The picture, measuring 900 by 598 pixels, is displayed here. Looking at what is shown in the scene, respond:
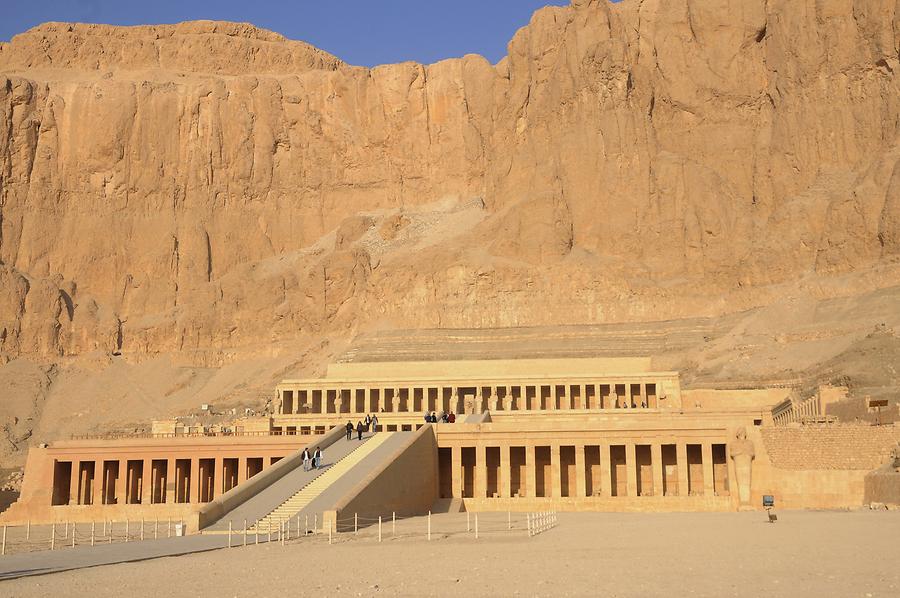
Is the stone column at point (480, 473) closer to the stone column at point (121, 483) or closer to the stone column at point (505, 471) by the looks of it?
the stone column at point (505, 471)

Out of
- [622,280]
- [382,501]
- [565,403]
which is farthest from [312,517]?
[622,280]

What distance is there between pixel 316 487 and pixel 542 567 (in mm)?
16958

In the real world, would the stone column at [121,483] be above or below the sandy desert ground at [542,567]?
above

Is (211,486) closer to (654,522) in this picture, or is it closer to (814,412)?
(654,522)

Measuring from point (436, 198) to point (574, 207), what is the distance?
23.6 m

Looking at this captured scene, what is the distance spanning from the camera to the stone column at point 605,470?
1761 inches

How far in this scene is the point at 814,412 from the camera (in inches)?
2226

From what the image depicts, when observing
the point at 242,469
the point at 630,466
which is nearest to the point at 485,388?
the point at 242,469

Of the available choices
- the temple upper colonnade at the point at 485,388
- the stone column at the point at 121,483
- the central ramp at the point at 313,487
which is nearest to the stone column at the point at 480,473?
the central ramp at the point at 313,487

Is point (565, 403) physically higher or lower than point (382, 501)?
higher

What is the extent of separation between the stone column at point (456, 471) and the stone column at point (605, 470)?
5.57m

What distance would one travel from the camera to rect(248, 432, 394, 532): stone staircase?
33.1m

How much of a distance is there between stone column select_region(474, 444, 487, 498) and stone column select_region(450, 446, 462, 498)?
27.3 inches

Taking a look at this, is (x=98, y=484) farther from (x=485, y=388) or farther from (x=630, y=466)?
(x=485, y=388)
